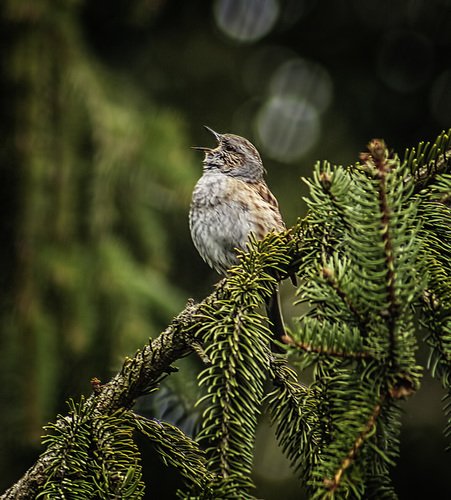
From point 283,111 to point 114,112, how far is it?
309cm

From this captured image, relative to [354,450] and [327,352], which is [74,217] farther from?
[354,450]

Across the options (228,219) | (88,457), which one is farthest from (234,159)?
(88,457)

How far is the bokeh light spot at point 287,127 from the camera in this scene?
5777 mm

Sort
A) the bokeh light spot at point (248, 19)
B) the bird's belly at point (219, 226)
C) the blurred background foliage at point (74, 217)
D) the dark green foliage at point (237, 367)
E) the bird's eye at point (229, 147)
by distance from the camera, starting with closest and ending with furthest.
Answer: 1. the dark green foliage at point (237, 367)
2. the blurred background foliage at point (74, 217)
3. the bird's belly at point (219, 226)
4. the bird's eye at point (229, 147)
5. the bokeh light spot at point (248, 19)

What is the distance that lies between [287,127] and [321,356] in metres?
4.78

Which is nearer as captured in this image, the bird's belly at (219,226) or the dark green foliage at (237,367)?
the dark green foliage at (237,367)

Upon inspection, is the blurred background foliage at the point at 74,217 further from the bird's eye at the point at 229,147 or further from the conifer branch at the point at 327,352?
the conifer branch at the point at 327,352

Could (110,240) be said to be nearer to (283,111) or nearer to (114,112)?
(114,112)

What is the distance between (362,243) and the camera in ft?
4.72

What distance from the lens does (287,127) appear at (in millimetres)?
5996

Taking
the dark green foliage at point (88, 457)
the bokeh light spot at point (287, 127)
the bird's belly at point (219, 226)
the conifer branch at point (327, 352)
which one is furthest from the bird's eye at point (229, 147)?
the conifer branch at point (327, 352)

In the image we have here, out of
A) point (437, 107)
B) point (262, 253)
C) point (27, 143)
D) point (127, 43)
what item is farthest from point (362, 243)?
point (437, 107)

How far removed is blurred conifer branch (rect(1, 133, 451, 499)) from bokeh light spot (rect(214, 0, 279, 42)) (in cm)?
455

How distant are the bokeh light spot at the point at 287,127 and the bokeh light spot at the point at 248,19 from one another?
627 mm
